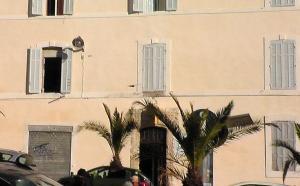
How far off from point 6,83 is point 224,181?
29.8 feet

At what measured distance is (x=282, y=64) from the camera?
810 inches

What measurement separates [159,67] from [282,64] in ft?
14.6

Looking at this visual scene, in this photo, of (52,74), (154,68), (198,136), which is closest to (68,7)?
(52,74)

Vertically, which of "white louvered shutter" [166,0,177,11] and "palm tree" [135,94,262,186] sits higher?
"white louvered shutter" [166,0,177,11]

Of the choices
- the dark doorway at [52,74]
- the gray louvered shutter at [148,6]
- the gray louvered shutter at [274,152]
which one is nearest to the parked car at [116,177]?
the gray louvered shutter at [274,152]

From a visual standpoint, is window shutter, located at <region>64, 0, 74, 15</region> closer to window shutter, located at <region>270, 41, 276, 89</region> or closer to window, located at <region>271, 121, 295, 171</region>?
window shutter, located at <region>270, 41, 276, 89</region>

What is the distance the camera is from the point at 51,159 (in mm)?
21562

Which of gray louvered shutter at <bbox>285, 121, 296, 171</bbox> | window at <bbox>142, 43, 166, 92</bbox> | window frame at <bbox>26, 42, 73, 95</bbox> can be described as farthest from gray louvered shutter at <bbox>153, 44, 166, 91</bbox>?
gray louvered shutter at <bbox>285, 121, 296, 171</bbox>

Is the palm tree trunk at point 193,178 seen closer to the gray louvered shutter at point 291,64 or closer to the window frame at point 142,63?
the window frame at point 142,63

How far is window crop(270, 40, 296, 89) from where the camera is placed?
20406 mm

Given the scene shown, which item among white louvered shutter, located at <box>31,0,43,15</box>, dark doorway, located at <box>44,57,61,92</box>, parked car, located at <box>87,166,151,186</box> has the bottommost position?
parked car, located at <box>87,166,151,186</box>

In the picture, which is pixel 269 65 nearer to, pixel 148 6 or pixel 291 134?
pixel 291 134

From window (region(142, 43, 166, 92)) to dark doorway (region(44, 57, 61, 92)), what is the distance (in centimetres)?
341

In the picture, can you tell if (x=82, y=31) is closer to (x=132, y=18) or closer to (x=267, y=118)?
(x=132, y=18)
